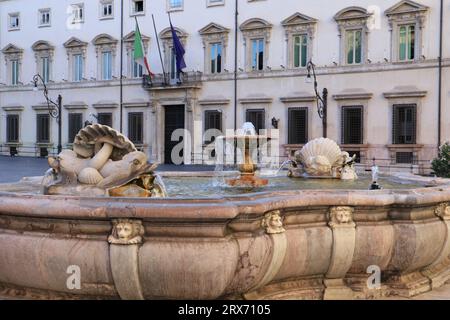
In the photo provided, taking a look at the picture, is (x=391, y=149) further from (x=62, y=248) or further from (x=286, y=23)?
(x=62, y=248)

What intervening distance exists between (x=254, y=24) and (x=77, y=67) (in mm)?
10457

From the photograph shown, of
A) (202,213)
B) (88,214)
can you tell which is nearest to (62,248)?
(88,214)

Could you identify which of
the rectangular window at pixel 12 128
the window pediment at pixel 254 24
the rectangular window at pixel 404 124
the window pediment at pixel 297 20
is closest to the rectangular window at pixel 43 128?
the rectangular window at pixel 12 128

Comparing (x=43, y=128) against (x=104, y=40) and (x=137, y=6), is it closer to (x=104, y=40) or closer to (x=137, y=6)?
(x=104, y=40)

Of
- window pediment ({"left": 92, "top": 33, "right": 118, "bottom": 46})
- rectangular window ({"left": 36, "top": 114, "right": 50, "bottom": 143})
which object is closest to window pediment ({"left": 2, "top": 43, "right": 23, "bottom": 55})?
rectangular window ({"left": 36, "top": 114, "right": 50, "bottom": 143})

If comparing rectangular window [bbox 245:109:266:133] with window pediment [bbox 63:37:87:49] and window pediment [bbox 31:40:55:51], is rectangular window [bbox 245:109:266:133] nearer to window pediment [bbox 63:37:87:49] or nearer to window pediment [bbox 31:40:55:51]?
window pediment [bbox 63:37:87:49]

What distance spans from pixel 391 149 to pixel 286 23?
22.4ft

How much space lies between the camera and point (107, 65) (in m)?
29.4

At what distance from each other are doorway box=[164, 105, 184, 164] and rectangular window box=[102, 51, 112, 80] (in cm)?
374

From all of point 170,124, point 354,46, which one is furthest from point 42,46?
point 354,46

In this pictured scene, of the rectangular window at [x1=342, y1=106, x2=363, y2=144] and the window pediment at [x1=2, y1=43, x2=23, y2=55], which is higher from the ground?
the window pediment at [x1=2, y1=43, x2=23, y2=55]

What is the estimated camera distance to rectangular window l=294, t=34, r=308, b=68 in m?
24.2

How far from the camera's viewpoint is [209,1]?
26.6 m

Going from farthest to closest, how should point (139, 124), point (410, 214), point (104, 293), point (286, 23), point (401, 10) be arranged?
point (139, 124) → point (286, 23) → point (401, 10) → point (410, 214) → point (104, 293)
